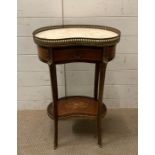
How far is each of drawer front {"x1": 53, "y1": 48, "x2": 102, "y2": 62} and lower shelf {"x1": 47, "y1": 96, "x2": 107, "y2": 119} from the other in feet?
1.26

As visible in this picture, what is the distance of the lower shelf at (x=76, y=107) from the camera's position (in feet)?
6.00

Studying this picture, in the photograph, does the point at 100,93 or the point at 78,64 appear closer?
the point at 100,93

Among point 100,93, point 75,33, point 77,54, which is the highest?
point 75,33

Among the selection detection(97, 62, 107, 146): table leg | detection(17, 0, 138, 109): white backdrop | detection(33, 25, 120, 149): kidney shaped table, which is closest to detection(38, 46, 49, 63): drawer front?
detection(33, 25, 120, 149): kidney shaped table

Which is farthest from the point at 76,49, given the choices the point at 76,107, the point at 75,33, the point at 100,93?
the point at 76,107

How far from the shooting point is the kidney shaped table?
5.20 feet

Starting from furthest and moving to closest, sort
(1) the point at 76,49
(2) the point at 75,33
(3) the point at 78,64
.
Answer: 1. (3) the point at 78,64
2. (2) the point at 75,33
3. (1) the point at 76,49

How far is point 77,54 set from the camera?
1.65 metres

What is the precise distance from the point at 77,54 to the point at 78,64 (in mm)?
526

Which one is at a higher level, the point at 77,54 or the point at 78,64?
the point at 77,54

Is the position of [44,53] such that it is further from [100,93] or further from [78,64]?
[78,64]

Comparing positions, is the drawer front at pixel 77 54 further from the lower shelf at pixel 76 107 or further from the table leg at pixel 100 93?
the lower shelf at pixel 76 107
